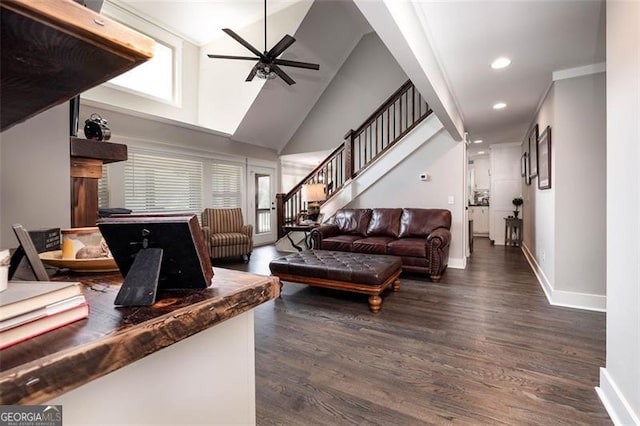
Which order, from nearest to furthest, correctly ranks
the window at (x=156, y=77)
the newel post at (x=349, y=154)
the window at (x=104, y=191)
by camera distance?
the window at (x=104, y=191), the window at (x=156, y=77), the newel post at (x=349, y=154)

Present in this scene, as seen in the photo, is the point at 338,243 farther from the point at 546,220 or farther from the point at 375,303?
the point at 546,220

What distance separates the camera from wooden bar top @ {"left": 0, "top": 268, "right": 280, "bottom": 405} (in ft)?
1.16

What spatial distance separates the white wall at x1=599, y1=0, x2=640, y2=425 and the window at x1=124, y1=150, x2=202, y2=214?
564 centimetres

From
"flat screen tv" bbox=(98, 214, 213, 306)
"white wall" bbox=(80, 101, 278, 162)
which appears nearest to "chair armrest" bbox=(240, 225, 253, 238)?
"white wall" bbox=(80, 101, 278, 162)

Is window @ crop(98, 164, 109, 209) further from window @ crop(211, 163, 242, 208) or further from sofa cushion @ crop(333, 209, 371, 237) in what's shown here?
sofa cushion @ crop(333, 209, 371, 237)

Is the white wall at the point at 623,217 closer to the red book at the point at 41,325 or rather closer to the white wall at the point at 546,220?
the white wall at the point at 546,220

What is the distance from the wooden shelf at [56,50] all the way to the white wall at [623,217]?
1964mm

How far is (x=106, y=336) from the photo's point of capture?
1.46 feet

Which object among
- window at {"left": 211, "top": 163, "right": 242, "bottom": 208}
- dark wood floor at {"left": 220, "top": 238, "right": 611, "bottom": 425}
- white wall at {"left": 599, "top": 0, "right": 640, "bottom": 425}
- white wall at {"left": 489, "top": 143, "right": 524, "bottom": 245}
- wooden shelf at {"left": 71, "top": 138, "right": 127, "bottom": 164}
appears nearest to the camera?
wooden shelf at {"left": 71, "top": 138, "right": 127, "bottom": 164}

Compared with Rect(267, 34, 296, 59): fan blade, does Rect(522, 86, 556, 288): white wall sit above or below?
below

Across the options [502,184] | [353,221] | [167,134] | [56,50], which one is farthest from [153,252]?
[502,184]

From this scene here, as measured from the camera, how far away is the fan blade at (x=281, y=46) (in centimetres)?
394

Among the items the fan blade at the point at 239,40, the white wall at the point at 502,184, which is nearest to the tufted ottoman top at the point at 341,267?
the fan blade at the point at 239,40

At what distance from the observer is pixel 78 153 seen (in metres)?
1.30
